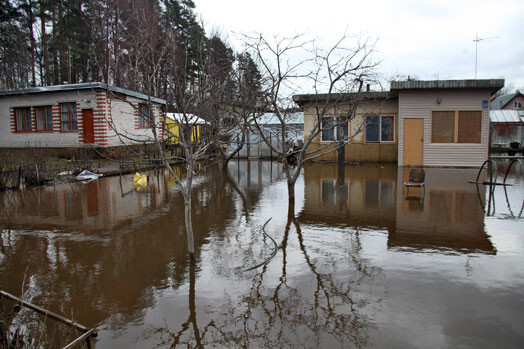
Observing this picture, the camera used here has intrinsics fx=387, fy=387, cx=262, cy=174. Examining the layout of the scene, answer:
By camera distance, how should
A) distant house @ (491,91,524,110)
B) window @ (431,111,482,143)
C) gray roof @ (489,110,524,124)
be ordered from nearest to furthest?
window @ (431,111,482,143) < gray roof @ (489,110,524,124) < distant house @ (491,91,524,110)

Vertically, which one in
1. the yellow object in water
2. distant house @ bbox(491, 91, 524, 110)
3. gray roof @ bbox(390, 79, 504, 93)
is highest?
distant house @ bbox(491, 91, 524, 110)

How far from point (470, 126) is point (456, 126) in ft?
1.94

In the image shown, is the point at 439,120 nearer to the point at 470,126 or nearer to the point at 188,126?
the point at 470,126

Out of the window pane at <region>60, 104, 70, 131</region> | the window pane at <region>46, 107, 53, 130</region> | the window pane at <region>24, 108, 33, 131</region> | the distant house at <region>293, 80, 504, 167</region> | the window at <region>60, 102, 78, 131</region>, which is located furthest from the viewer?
the window pane at <region>24, 108, 33, 131</region>

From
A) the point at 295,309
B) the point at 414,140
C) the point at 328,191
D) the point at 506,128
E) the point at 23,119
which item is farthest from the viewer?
the point at 506,128

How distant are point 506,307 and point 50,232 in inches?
308

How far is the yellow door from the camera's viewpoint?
17969 millimetres

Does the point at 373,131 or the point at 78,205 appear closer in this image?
the point at 78,205

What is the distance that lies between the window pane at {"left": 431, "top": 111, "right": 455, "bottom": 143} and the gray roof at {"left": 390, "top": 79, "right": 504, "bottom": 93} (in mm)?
1257

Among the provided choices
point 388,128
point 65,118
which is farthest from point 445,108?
point 65,118

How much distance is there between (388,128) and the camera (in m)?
19.6

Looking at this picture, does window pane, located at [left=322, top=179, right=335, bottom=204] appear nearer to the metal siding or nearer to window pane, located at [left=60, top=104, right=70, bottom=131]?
the metal siding

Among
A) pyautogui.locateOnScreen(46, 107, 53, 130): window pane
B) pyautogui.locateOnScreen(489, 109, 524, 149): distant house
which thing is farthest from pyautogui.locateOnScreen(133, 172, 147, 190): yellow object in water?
pyautogui.locateOnScreen(489, 109, 524, 149): distant house

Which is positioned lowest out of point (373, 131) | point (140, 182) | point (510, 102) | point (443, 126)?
point (140, 182)
